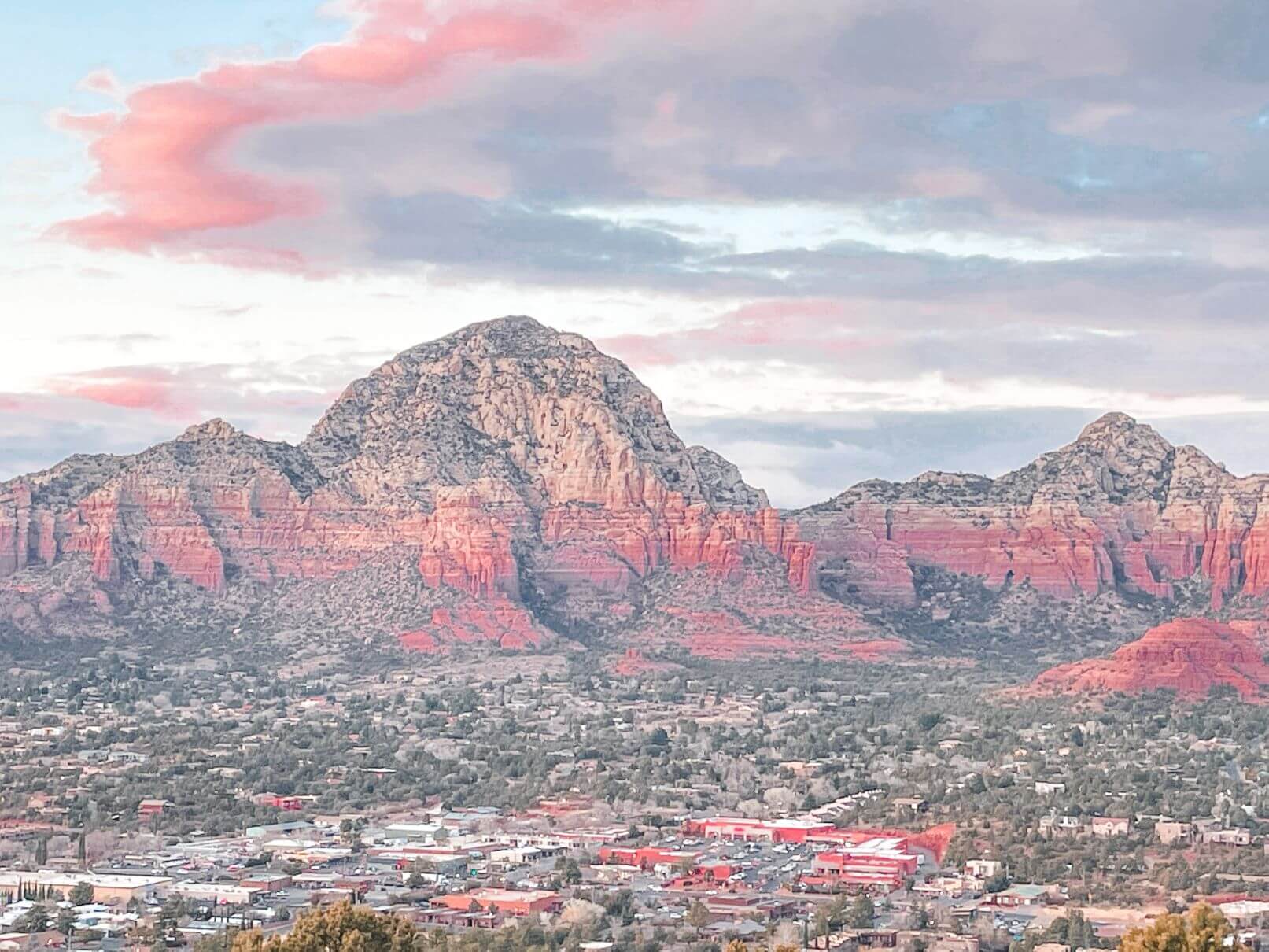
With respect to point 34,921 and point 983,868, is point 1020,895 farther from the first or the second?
point 34,921

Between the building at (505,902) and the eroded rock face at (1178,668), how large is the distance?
69774 mm

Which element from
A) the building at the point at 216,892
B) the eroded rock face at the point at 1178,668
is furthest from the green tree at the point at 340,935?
the eroded rock face at the point at 1178,668

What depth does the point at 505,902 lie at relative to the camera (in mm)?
90562

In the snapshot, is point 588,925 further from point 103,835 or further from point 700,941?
point 103,835

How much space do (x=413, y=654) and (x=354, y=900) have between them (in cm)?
9797

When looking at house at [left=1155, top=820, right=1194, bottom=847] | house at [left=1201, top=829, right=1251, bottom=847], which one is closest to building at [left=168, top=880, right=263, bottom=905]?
house at [left=1155, top=820, right=1194, bottom=847]

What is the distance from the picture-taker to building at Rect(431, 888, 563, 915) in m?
89.6

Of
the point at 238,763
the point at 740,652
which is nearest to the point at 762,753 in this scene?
the point at 238,763

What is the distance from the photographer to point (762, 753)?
14312 cm

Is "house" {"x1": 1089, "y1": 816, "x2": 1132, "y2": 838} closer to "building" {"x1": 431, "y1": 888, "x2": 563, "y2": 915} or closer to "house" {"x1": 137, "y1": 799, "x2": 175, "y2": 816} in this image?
"building" {"x1": 431, "y1": 888, "x2": 563, "y2": 915}

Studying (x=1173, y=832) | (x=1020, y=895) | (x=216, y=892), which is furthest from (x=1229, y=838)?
(x=216, y=892)

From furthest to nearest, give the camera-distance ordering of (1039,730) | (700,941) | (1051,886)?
(1039,730), (1051,886), (700,941)

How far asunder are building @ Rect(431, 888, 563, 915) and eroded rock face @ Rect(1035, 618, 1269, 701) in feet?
229

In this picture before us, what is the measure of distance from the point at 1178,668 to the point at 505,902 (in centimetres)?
7440
